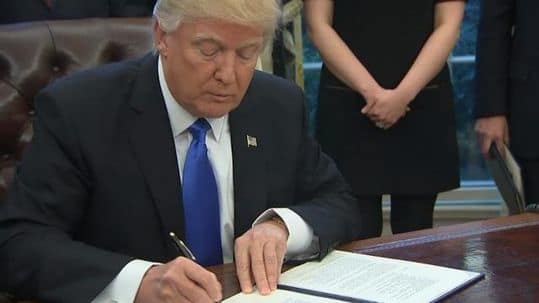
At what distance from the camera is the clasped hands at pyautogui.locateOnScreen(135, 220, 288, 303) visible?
1.27 m

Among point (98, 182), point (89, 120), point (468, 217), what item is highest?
point (89, 120)

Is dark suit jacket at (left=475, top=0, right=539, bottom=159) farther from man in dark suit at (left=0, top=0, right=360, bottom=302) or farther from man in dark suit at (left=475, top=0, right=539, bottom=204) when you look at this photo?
man in dark suit at (left=0, top=0, right=360, bottom=302)

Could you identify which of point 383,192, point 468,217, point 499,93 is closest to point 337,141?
point 383,192

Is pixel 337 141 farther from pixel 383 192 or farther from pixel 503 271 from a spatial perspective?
pixel 503 271

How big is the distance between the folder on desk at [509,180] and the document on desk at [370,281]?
628mm

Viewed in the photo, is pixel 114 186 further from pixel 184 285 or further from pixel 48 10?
pixel 48 10

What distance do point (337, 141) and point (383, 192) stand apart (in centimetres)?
20

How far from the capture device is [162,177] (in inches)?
62.8

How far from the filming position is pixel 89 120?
5.26ft

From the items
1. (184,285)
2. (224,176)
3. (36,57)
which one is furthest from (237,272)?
(36,57)

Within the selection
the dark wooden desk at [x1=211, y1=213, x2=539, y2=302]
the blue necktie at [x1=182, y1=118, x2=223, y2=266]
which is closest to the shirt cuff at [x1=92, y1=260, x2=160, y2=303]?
the dark wooden desk at [x1=211, y1=213, x2=539, y2=302]

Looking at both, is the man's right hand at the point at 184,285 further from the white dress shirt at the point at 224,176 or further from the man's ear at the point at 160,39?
the man's ear at the point at 160,39

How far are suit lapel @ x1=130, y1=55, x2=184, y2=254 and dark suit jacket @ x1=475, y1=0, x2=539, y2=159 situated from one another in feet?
4.26

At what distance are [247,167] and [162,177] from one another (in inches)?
7.6
